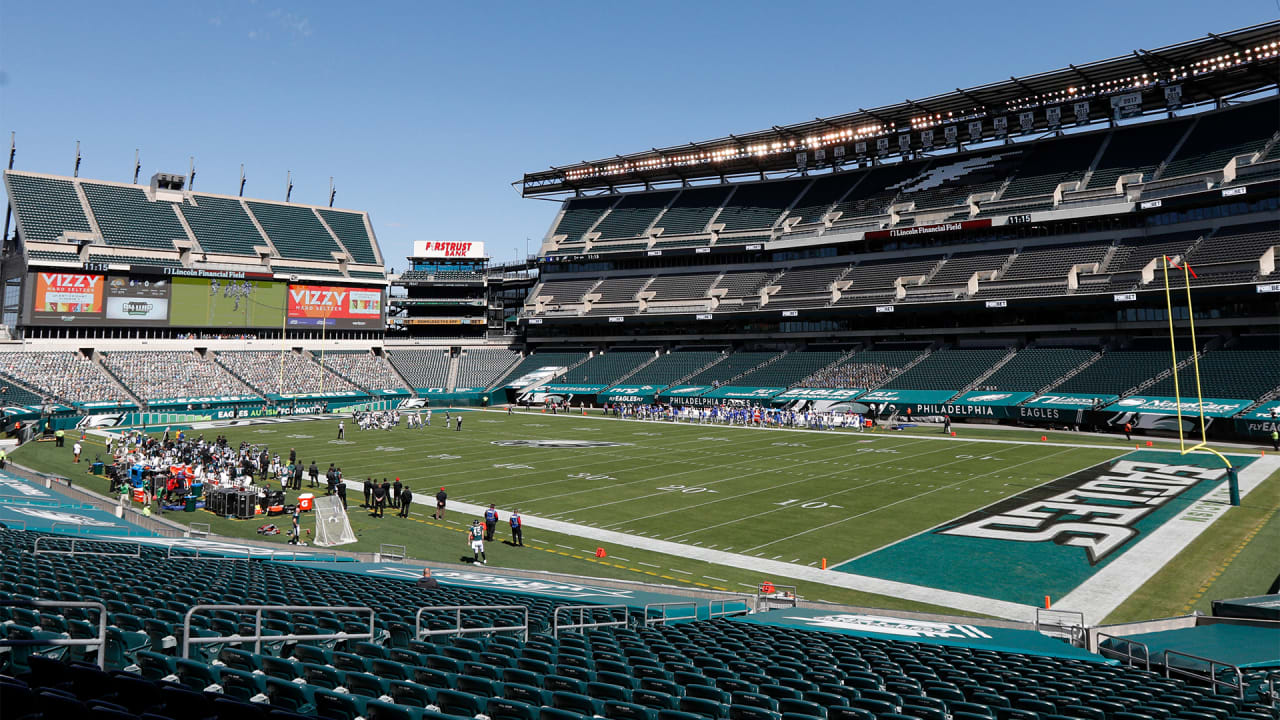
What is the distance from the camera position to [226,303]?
69.0m

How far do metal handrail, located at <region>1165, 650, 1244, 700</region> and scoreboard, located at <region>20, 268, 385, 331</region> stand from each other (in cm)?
7344

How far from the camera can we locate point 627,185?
8512 centimetres

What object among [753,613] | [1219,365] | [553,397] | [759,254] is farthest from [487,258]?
[753,613]

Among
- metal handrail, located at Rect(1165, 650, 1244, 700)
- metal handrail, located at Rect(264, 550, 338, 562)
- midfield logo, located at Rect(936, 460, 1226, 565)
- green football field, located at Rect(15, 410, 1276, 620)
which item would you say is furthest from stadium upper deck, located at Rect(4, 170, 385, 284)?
metal handrail, located at Rect(1165, 650, 1244, 700)

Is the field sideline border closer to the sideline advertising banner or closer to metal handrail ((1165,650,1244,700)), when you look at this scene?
metal handrail ((1165,650,1244,700))

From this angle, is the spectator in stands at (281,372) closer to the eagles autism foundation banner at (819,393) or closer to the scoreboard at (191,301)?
the scoreboard at (191,301)

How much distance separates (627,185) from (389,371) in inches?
1293

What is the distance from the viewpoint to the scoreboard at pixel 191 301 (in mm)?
60344

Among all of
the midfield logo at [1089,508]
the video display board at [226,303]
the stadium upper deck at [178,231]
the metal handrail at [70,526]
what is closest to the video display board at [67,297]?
the stadium upper deck at [178,231]

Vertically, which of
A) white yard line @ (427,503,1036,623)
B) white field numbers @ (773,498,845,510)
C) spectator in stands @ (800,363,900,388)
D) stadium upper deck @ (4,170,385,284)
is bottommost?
white yard line @ (427,503,1036,623)

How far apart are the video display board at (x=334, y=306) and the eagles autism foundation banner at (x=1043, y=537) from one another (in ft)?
216

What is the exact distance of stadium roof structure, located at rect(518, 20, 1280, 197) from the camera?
48750 millimetres

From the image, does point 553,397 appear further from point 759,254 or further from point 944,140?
point 944,140

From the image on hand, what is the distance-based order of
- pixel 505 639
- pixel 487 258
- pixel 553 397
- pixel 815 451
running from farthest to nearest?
1. pixel 487 258
2. pixel 553 397
3. pixel 815 451
4. pixel 505 639
